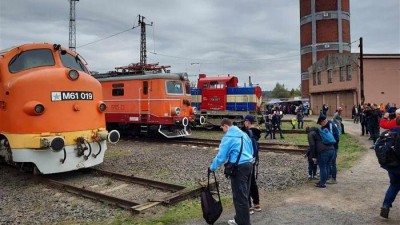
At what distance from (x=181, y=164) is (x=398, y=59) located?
1277 inches

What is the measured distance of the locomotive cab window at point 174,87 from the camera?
17386 millimetres

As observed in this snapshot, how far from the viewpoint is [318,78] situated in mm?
45469

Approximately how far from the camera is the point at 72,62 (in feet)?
33.1

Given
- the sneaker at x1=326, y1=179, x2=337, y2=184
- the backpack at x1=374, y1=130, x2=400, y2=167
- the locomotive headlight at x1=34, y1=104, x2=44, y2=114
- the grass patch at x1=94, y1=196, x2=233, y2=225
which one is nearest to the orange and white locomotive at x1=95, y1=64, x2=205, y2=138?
the locomotive headlight at x1=34, y1=104, x2=44, y2=114

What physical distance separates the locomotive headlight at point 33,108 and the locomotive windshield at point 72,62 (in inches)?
62.5

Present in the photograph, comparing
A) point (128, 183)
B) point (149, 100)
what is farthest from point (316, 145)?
point (149, 100)

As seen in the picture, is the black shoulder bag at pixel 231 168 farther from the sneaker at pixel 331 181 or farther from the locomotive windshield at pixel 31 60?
the locomotive windshield at pixel 31 60

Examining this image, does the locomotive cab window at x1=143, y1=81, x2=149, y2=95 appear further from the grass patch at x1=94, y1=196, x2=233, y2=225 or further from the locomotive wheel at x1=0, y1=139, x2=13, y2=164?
the grass patch at x1=94, y1=196, x2=233, y2=225

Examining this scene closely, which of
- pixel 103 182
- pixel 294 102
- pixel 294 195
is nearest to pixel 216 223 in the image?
pixel 294 195

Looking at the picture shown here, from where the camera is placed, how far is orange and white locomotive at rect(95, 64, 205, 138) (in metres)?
17.2

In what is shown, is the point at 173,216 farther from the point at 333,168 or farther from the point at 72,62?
the point at 72,62

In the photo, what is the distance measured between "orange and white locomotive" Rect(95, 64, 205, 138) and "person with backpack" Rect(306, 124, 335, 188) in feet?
32.0

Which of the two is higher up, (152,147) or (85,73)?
(85,73)

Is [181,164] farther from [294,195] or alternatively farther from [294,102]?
[294,102]
